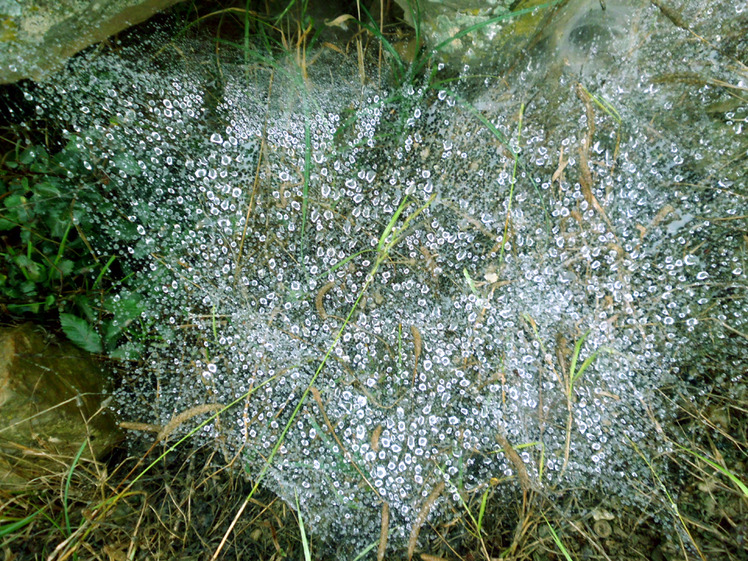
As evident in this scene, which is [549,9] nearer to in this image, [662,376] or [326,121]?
[326,121]

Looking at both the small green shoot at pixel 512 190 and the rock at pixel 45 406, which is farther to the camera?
the small green shoot at pixel 512 190

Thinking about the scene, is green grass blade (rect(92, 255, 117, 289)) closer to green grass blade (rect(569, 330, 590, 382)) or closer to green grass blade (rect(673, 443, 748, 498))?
green grass blade (rect(569, 330, 590, 382))

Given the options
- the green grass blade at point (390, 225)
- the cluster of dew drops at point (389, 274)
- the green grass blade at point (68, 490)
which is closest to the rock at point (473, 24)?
the cluster of dew drops at point (389, 274)

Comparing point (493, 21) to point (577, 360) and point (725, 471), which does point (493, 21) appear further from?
point (725, 471)

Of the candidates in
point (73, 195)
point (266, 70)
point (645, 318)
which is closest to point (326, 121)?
point (266, 70)

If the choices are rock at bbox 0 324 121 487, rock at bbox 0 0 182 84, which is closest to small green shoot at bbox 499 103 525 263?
rock at bbox 0 0 182 84

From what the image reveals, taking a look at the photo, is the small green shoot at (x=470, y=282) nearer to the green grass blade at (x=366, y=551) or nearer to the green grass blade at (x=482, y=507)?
the green grass blade at (x=482, y=507)
